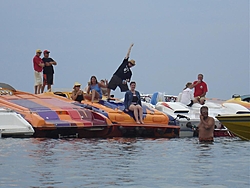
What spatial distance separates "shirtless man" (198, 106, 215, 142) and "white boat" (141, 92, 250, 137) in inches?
173

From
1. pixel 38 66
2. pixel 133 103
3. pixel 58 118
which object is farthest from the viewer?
pixel 38 66

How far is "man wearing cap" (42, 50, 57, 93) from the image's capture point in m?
28.4

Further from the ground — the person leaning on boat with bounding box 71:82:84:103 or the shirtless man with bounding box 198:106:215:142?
the person leaning on boat with bounding box 71:82:84:103

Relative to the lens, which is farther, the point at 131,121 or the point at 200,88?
the point at 200,88

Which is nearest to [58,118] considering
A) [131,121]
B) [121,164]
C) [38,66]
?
[131,121]

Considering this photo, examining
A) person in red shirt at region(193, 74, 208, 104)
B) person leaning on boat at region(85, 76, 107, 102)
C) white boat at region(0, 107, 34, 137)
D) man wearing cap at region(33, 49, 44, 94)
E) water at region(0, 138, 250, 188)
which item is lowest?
water at region(0, 138, 250, 188)

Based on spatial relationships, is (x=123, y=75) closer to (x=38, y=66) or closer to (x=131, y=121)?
(x=131, y=121)

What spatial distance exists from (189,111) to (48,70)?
582cm

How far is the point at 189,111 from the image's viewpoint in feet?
89.2

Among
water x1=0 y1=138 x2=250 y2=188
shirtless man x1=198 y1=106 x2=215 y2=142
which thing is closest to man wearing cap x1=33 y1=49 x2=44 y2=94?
water x1=0 y1=138 x2=250 y2=188

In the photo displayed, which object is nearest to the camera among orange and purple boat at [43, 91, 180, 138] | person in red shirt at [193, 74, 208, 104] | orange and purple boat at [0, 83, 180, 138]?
orange and purple boat at [0, 83, 180, 138]

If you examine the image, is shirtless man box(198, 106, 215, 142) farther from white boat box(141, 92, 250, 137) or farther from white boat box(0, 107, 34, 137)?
white boat box(0, 107, 34, 137)

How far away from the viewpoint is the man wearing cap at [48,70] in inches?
1120

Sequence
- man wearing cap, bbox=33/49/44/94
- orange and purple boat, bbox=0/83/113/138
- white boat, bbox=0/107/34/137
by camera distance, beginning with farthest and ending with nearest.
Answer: man wearing cap, bbox=33/49/44/94, orange and purple boat, bbox=0/83/113/138, white boat, bbox=0/107/34/137
